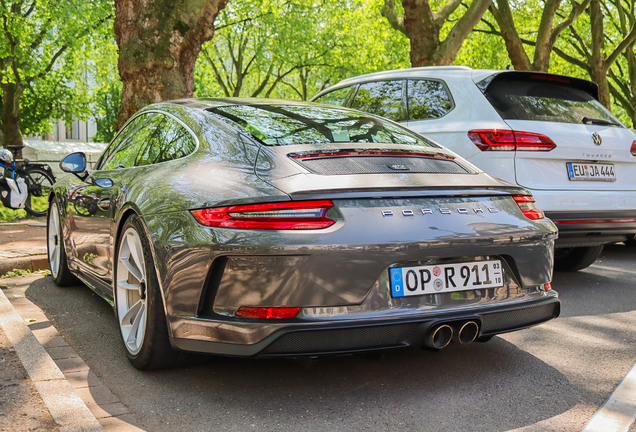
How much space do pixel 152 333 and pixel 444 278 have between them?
141cm

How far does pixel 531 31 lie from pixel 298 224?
25.5m

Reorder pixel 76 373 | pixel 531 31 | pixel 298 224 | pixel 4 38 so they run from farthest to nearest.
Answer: pixel 531 31
pixel 4 38
pixel 76 373
pixel 298 224

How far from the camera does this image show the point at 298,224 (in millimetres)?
2826

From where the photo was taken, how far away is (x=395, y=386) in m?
3.34

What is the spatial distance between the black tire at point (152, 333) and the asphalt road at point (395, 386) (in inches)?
3.5

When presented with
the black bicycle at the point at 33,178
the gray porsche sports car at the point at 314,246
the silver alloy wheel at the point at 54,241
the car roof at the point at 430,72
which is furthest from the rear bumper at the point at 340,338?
the black bicycle at the point at 33,178

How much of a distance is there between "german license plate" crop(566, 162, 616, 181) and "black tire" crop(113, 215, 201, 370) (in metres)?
3.38

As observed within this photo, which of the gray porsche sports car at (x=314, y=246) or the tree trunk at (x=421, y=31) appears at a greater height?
the tree trunk at (x=421, y=31)

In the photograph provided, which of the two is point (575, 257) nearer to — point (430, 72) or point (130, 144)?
point (430, 72)

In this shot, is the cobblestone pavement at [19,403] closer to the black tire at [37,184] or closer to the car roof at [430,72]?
the car roof at [430,72]

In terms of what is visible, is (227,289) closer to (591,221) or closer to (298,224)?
(298,224)

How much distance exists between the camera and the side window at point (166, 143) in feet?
12.2

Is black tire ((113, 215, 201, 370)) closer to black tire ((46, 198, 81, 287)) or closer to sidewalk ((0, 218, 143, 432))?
sidewalk ((0, 218, 143, 432))

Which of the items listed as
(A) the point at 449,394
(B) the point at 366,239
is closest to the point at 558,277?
(A) the point at 449,394
